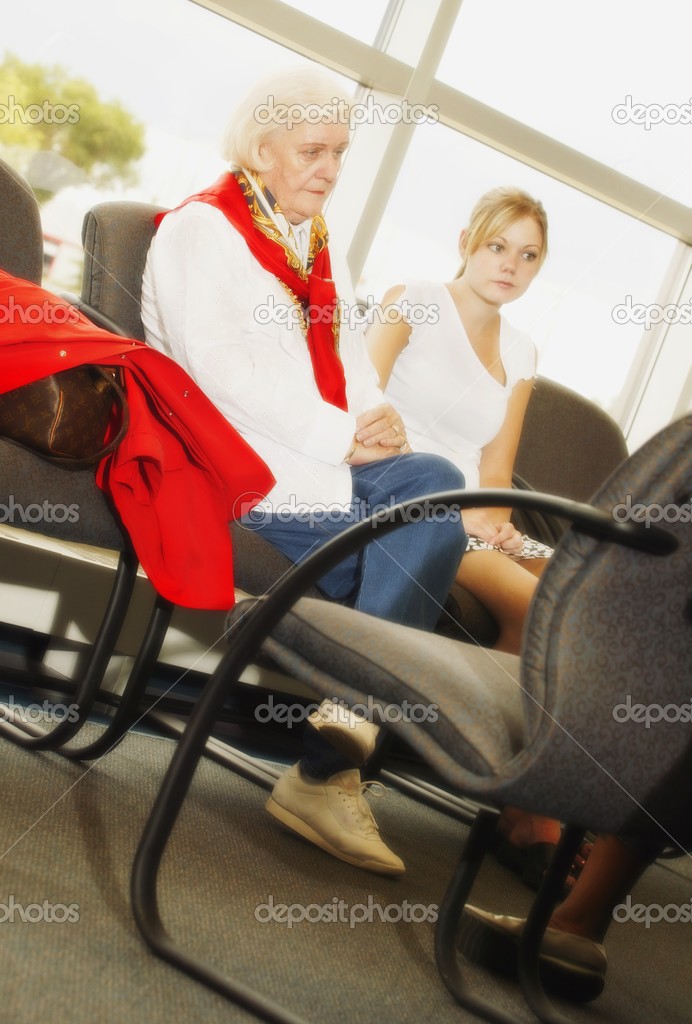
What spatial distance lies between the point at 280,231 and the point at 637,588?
3.44ft

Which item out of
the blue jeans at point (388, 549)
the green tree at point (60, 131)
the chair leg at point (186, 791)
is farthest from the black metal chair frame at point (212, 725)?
the green tree at point (60, 131)

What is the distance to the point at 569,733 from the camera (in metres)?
0.75

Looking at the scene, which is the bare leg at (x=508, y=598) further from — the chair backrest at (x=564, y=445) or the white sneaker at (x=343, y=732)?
the chair backrest at (x=564, y=445)

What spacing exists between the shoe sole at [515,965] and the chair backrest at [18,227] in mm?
1184

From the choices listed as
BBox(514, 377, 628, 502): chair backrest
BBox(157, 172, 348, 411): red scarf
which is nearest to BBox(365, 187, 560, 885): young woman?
BBox(514, 377, 628, 502): chair backrest

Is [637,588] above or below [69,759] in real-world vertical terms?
above

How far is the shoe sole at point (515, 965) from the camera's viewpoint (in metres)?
1.18

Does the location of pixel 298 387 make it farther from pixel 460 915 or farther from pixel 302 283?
pixel 460 915

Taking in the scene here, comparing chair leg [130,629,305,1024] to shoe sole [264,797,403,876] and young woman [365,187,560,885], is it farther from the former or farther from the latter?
young woman [365,187,560,885]

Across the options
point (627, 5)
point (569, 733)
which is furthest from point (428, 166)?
point (569, 733)

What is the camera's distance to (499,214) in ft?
6.69

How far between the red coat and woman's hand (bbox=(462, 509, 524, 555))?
1.75ft

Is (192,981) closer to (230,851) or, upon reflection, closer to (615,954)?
(230,851)

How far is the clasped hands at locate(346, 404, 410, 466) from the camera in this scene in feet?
4.98
